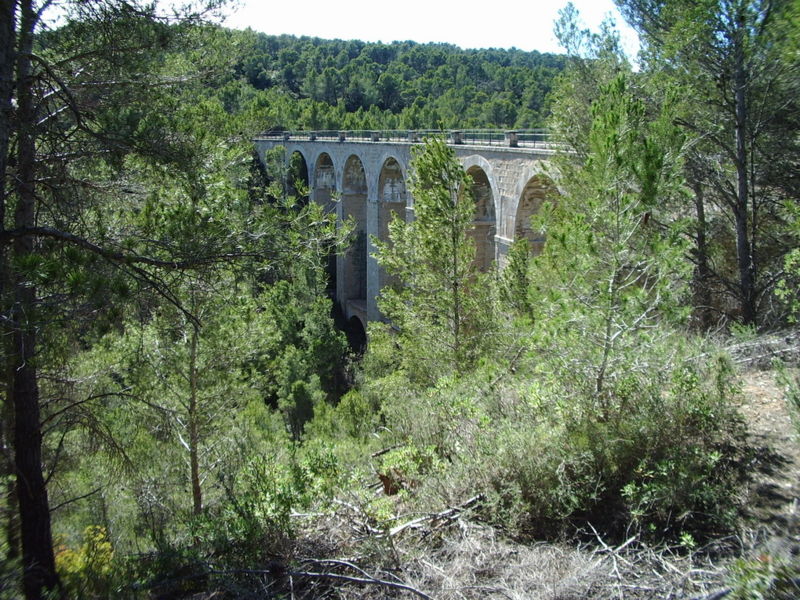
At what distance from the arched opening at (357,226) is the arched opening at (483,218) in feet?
30.7

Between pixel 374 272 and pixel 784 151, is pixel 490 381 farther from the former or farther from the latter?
pixel 374 272

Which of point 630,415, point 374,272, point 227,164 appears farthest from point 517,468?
point 374,272

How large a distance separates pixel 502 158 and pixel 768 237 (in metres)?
5.85

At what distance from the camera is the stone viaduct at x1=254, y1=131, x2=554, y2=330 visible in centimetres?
1152

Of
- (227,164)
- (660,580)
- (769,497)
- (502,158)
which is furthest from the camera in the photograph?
(502,158)

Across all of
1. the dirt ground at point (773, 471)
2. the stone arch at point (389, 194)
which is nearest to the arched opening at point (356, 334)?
the stone arch at point (389, 194)

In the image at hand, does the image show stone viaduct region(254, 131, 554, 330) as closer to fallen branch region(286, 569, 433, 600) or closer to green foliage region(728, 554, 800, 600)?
fallen branch region(286, 569, 433, 600)

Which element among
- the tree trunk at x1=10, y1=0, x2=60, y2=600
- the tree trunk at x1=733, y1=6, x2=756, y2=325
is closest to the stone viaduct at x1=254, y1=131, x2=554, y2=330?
the tree trunk at x1=10, y1=0, x2=60, y2=600

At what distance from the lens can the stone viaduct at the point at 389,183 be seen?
1152 cm

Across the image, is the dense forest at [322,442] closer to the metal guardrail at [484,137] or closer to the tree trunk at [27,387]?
the tree trunk at [27,387]

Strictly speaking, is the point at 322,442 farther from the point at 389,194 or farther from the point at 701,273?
the point at 389,194

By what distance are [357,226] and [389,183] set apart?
3814 millimetres

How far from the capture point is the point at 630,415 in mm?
3500

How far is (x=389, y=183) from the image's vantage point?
2052 cm
